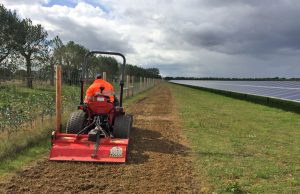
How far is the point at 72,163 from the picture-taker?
24.7 ft

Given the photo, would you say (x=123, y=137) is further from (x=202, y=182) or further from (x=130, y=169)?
(x=202, y=182)

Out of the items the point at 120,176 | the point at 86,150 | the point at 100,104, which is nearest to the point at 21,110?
the point at 100,104

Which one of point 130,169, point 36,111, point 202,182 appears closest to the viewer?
point 202,182

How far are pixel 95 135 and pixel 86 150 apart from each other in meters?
0.36

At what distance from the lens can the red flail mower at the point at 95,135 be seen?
7.76 metres

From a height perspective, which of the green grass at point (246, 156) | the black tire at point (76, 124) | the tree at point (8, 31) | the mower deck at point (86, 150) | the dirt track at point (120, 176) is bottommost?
the dirt track at point (120, 176)

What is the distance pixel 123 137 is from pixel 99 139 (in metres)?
0.90

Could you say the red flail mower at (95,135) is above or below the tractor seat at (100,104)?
below

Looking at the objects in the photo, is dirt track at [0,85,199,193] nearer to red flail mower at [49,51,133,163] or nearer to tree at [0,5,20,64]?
red flail mower at [49,51,133,163]

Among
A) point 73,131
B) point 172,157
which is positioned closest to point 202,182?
A: point 172,157

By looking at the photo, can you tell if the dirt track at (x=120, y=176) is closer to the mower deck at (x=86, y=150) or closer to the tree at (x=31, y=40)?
the mower deck at (x=86, y=150)

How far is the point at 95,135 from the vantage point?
8.03 metres

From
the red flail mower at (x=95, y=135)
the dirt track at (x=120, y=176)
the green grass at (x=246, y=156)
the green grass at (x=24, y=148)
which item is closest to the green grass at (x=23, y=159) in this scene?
the green grass at (x=24, y=148)

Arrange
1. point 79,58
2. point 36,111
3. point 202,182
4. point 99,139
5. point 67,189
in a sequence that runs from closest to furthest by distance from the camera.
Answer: point 67,189 → point 202,182 → point 99,139 → point 36,111 → point 79,58
